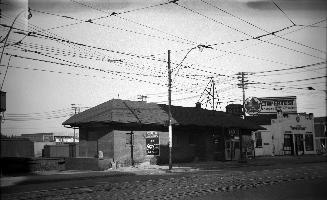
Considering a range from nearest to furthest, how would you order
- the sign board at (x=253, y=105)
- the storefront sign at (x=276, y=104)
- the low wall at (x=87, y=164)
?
the low wall at (x=87, y=164) → the sign board at (x=253, y=105) → the storefront sign at (x=276, y=104)

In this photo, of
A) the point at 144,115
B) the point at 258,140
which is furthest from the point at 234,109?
the point at 144,115

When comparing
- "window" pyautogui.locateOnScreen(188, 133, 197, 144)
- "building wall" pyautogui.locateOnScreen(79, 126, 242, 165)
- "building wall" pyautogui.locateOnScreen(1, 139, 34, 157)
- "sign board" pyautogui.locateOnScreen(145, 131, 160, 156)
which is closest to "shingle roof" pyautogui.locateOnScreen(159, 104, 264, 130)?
→ "building wall" pyautogui.locateOnScreen(79, 126, 242, 165)

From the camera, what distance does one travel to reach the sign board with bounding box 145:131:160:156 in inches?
1262

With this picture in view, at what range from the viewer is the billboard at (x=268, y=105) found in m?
57.6

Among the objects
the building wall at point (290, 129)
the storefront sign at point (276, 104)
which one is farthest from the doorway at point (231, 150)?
the storefront sign at point (276, 104)

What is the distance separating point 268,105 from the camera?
61594 mm

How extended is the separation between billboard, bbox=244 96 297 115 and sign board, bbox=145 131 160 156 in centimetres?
2890

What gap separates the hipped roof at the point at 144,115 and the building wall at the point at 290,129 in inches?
513

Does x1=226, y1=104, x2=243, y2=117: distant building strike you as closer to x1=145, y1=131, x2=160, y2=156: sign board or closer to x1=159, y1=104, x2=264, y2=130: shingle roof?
x1=159, y1=104, x2=264, y2=130: shingle roof

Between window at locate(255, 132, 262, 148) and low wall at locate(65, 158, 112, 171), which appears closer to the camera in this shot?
low wall at locate(65, 158, 112, 171)

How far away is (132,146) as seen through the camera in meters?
31.6

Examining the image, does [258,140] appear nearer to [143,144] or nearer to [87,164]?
[143,144]

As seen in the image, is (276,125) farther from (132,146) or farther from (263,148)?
(132,146)

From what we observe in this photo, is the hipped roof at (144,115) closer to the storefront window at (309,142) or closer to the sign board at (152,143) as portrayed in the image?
the sign board at (152,143)
